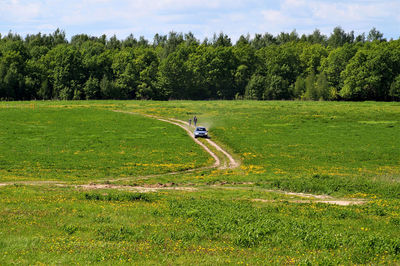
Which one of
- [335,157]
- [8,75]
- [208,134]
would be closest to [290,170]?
[335,157]

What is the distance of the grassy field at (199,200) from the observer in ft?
53.7

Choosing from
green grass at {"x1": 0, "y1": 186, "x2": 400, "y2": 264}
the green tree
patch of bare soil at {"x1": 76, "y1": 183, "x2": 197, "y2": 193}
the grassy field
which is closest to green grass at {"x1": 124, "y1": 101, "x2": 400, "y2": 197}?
the grassy field

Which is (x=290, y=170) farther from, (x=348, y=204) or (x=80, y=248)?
(x=80, y=248)

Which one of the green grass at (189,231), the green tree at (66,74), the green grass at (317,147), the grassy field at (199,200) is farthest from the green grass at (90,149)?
the green tree at (66,74)

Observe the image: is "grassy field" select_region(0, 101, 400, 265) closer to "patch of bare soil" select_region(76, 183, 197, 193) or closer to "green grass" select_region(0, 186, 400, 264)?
→ "green grass" select_region(0, 186, 400, 264)

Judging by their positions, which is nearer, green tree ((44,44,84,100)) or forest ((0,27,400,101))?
forest ((0,27,400,101))

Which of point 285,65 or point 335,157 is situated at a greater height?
point 285,65

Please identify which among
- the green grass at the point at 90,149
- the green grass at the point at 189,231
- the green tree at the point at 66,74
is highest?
the green tree at the point at 66,74

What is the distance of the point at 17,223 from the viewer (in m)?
19.7

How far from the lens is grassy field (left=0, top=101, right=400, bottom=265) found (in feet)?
53.7

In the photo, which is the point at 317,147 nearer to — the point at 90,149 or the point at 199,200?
the point at 90,149

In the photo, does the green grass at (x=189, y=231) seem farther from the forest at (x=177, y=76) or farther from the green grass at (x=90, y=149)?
the forest at (x=177, y=76)

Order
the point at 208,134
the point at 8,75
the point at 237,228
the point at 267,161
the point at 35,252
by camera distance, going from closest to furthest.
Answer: the point at 35,252 < the point at 237,228 < the point at 267,161 < the point at 208,134 < the point at 8,75

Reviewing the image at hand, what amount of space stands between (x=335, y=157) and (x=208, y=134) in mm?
27980
